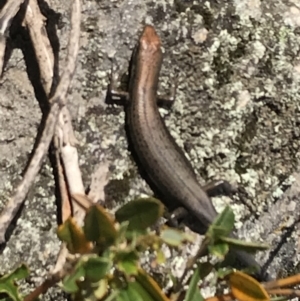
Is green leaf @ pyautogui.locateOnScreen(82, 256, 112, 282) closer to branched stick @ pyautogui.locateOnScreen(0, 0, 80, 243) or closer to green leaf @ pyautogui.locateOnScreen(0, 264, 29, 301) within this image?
green leaf @ pyautogui.locateOnScreen(0, 264, 29, 301)

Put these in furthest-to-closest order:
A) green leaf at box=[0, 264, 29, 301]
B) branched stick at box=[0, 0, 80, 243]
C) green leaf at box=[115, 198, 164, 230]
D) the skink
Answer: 1. the skink
2. branched stick at box=[0, 0, 80, 243]
3. green leaf at box=[0, 264, 29, 301]
4. green leaf at box=[115, 198, 164, 230]

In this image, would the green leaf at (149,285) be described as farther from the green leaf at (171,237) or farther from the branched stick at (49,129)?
the branched stick at (49,129)

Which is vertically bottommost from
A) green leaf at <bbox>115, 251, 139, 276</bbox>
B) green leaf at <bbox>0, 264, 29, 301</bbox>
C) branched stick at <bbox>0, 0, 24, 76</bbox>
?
green leaf at <bbox>0, 264, 29, 301</bbox>

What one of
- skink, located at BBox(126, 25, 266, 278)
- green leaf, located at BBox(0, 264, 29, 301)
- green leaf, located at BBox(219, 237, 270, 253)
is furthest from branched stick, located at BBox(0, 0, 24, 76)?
green leaf, located at BBox(219, 237, 270, 253)

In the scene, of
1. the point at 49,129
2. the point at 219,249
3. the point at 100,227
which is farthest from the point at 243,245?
the point at 49,129

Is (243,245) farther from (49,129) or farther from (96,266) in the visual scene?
(49,129)

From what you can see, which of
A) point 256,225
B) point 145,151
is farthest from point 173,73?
point 256,225
